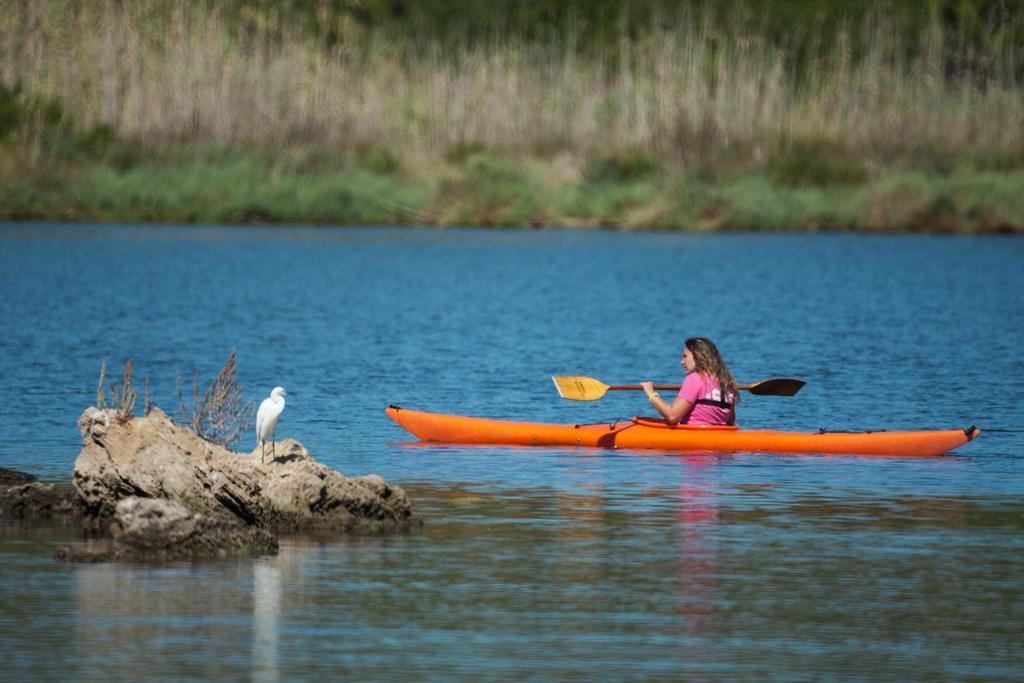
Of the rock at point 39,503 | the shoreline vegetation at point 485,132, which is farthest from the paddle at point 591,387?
the shoreline vegetation at point 485,132

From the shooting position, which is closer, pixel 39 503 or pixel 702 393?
pixel 39 503

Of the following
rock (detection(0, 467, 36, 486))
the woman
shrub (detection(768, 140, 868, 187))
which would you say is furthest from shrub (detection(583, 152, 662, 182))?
rock (detection(0, 467, 36, 486))

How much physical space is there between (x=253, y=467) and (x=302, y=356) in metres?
13.5

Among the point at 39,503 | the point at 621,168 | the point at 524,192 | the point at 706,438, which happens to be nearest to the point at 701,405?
the point at 706,438

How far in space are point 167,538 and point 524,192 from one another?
115ft

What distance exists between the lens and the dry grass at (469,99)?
147 ft

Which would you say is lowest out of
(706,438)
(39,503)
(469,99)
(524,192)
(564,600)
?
(564,600)

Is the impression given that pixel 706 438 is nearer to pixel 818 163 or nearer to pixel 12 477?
pixel 12 477

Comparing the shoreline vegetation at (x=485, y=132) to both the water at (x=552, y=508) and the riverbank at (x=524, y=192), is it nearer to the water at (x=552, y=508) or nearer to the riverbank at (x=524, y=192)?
the riverbank at (x=524, y=192)

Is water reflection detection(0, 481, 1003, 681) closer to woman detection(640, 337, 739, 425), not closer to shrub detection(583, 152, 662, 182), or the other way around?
woman detection(640, 337, 739, 425)

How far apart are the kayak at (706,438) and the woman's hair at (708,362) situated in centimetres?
36

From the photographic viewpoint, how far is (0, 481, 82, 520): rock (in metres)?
13.3

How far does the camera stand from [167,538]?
38.5 ft

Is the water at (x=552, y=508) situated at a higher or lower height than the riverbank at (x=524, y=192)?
lower
